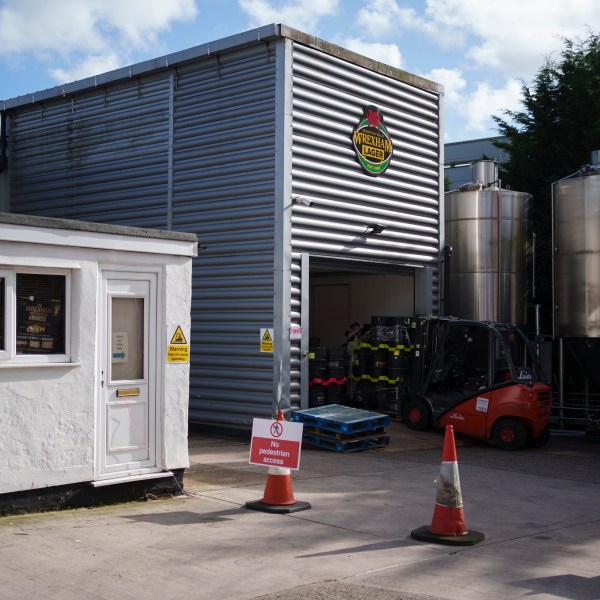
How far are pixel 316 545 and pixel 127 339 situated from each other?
3.11 m

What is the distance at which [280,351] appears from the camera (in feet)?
46.7

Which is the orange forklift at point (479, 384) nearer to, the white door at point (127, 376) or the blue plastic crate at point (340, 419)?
the blue plastic crate at point (340, 419)

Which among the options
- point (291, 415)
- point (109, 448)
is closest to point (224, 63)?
point (291, 415)

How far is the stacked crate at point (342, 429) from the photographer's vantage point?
13227 millimetres

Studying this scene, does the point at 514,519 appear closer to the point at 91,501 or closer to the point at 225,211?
the point at 91,501

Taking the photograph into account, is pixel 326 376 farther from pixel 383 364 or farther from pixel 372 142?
pixel 372 142

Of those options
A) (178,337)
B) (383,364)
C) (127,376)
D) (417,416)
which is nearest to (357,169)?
(383,364)

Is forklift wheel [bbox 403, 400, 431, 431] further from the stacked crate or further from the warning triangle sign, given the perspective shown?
the warning triangle sign

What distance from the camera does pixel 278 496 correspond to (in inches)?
351

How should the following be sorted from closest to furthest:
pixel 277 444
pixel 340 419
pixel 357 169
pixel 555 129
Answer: pixel 277 444 < pixel 340 419 < pixel 357 169 < pixel 555 129

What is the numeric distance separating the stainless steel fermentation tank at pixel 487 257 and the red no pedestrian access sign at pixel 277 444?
32.1 feet

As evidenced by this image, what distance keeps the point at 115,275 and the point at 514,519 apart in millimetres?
4939

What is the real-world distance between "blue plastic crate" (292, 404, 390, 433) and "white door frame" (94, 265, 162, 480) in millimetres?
4454

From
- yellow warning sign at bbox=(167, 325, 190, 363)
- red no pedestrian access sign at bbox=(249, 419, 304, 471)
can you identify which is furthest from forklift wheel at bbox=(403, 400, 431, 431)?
yellow warning sign at bbox=(167, 325, 190, 363)
